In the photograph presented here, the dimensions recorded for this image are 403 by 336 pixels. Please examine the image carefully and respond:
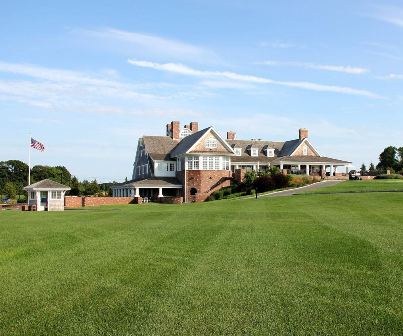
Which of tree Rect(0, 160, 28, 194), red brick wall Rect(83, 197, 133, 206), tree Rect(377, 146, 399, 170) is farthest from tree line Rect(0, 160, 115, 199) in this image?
tree Rect(377, 146, 399, 170)

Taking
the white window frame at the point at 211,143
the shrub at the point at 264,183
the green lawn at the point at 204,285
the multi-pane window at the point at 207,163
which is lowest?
the green lawn at the point at 204,285

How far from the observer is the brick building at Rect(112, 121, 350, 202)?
6631 centimetres

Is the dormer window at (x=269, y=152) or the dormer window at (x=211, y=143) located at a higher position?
the dormer window at (x=211, y=143)

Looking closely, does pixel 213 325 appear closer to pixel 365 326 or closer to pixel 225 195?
pixel 365 326

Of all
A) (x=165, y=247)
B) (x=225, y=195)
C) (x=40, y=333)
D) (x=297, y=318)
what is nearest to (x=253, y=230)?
(x=165, y=247)

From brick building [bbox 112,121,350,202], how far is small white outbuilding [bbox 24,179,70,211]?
1462 cm

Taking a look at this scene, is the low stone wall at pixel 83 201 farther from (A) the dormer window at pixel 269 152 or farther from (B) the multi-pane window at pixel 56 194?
(A) the dormer window at pixel 269 152

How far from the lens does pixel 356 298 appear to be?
25.4ft

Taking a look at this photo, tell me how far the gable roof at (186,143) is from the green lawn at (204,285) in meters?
51.9

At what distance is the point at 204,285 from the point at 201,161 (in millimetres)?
58184

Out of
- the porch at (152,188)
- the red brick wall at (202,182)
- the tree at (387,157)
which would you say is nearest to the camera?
the porch at (152,188)

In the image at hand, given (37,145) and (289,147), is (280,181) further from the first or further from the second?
(37,145)

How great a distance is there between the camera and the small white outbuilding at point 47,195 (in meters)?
51.2

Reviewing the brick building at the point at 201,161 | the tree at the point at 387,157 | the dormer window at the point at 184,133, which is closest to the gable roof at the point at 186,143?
the brick building at the point at 201,161
